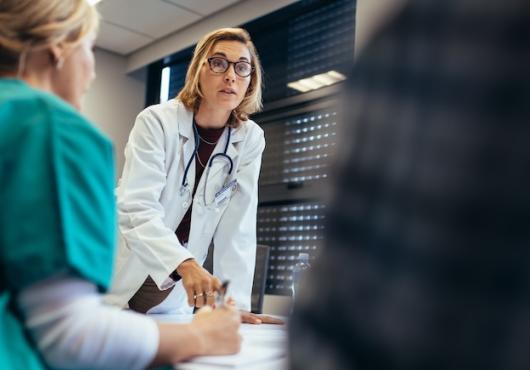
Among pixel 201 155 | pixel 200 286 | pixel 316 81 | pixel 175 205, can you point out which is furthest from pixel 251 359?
pixel 316 81

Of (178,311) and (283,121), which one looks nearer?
(178,311)

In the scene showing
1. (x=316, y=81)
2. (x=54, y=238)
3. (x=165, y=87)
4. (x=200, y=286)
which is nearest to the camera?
(x=54, y=238)

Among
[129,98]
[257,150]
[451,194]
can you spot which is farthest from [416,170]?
[129,98]

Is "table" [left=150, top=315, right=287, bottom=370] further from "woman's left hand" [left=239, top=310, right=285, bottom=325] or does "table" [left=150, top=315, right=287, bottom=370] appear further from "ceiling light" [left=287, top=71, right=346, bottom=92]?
"ceiling light" [left=287, top=71, right=346, bottom=92]

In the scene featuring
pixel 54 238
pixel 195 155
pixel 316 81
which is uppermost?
pixel 316 81

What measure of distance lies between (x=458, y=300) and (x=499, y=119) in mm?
99

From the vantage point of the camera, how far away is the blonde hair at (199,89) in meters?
1.80

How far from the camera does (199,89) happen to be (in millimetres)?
1808

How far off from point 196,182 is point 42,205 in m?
1.11

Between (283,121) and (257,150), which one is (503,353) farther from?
(283,121)

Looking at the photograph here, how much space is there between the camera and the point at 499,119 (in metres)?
0.29

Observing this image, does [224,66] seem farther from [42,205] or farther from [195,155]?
[42,205]

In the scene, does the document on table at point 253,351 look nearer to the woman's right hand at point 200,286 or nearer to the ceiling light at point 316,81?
the woman's right hand at point 200,286

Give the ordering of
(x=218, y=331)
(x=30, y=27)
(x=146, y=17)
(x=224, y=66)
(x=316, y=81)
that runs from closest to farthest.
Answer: (x=30, y=27) < (x=218, y=331) < (x=224, y=66) < (x=316, y=81) < (x=146, y=17)
